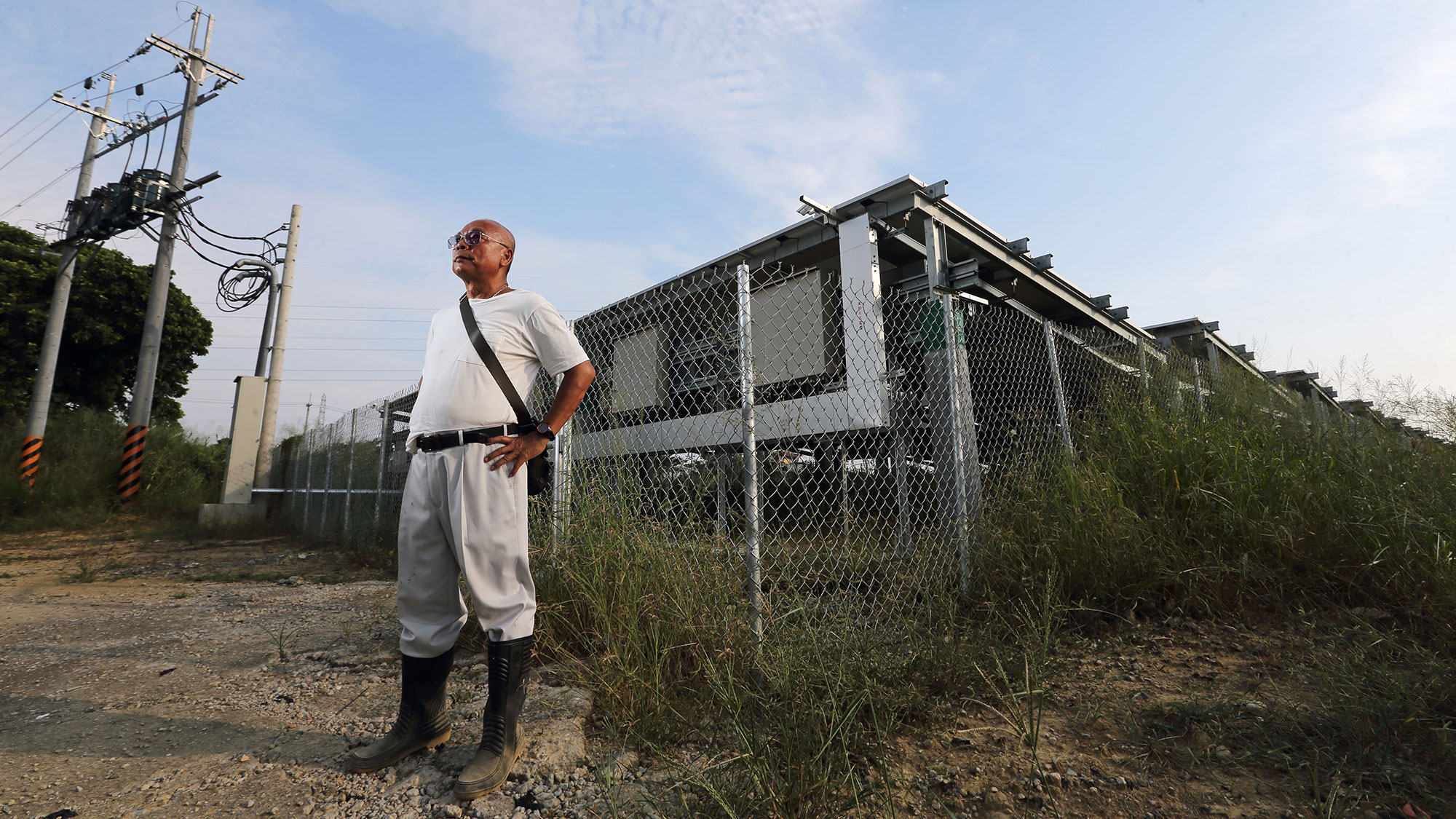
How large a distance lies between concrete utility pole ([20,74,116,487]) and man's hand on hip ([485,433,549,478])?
14.2 meters

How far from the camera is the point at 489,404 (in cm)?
202

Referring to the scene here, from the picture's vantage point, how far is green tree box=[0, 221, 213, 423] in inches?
566

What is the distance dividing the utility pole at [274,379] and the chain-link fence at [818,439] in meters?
6.89

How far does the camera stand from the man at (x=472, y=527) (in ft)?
6.38

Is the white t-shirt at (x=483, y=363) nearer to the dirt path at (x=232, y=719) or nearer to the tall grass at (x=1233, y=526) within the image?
the dirt path at (x=232, y=719)

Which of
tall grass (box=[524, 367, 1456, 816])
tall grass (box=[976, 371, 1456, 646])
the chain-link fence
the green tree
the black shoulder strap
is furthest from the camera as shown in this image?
the green tree

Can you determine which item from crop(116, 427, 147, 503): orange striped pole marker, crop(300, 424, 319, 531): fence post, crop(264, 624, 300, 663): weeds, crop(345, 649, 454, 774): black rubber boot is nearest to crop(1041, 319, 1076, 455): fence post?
crop(345, 649, 454, 774): black rubber boot

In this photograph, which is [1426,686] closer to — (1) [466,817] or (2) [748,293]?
(2) [748,293]

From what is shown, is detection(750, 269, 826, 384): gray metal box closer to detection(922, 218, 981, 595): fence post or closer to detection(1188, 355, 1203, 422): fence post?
detection(922, 218, 981, 595): fence post

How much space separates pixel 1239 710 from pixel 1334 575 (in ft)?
4.20

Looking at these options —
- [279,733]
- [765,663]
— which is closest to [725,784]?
[765,663]

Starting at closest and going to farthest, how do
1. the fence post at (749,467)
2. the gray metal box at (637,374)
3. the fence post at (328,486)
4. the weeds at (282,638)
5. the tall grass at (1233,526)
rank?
the fence post at (749,467)
the tall grass at (1233,526)
the weeds at (282,638)
the gray metal box at (637,374)
the fence post at (328,486)

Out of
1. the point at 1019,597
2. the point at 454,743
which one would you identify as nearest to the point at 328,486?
the point at 454,743

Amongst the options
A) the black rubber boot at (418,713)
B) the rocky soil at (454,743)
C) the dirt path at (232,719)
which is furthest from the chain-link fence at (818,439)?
the black rubber boot at (418,713)
